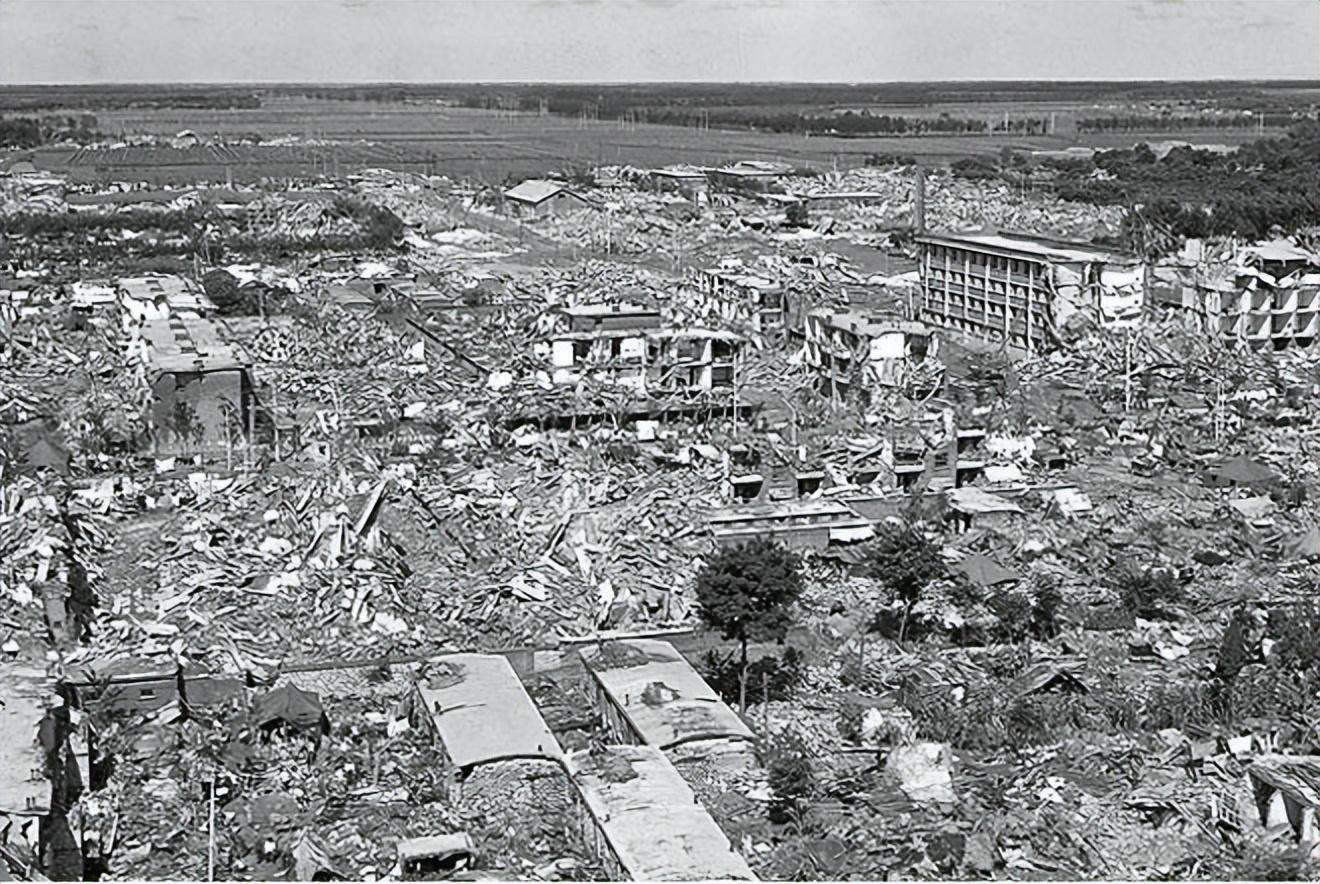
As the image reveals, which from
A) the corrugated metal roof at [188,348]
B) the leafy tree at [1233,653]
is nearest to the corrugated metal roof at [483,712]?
the leafy tree at [1233,653]

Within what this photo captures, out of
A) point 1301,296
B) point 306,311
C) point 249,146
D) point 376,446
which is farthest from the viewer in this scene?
point 249,146

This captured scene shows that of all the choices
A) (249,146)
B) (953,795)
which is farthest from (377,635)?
(249,146)

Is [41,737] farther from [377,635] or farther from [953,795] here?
[953,795]

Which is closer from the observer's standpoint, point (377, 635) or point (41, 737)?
point (41, 737)

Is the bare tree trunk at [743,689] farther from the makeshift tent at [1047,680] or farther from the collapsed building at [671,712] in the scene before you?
the makeshift tent at [1047,680]

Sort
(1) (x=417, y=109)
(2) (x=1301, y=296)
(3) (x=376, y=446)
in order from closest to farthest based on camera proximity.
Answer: (3) (x=376, y=446), (2) (x=1301, y=296), (1) (x=417, y=109)

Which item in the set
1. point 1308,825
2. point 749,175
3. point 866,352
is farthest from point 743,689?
point 749,175

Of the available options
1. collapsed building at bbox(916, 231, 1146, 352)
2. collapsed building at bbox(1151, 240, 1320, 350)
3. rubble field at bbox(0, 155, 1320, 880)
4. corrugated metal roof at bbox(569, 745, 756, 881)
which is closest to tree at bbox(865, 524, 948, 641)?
rubble field at bbox(0, 155, 1320, 880)
